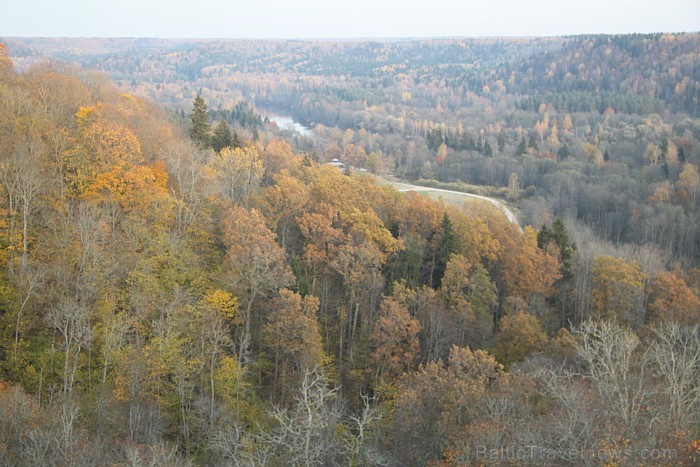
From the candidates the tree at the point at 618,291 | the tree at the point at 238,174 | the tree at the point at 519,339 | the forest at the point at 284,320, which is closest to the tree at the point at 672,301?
the forest at the point at 284,320

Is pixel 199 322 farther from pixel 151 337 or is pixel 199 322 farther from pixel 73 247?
pixel 73 247

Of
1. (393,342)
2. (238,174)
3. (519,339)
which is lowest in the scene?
(519,339)

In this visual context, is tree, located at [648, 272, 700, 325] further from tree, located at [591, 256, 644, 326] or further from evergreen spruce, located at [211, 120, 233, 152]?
evergreen spruce, located at [211, 120, 233, 152]

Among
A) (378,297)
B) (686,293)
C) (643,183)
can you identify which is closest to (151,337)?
(378,297)

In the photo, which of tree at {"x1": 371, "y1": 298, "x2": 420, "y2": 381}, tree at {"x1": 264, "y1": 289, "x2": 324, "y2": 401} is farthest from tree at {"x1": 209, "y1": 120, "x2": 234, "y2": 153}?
tree at {"x1": 371, "y1": 298, "x2": 420, "y2": 381}

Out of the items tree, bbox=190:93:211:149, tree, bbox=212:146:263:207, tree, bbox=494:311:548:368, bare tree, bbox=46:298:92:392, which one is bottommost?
tree, bbox=494:311:548:368

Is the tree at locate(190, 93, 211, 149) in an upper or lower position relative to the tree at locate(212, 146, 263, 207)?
upper

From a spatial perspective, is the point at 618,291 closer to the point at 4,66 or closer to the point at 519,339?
the point at 519,339

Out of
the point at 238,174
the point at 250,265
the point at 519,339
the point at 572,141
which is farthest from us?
the point at 572,141

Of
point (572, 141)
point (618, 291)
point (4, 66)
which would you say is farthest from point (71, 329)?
point (572, 141)

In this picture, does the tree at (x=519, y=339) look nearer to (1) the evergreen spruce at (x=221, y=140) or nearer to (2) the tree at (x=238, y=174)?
(2) the tree at (x=238, y=174)

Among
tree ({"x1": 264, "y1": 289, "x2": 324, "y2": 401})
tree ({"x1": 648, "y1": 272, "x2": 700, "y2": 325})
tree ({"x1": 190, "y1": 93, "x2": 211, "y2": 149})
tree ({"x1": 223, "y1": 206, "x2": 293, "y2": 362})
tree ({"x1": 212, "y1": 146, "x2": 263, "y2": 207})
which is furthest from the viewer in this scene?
tree ({"x1": 190, "y1": 93, "x2": 211, "y2": 149})
